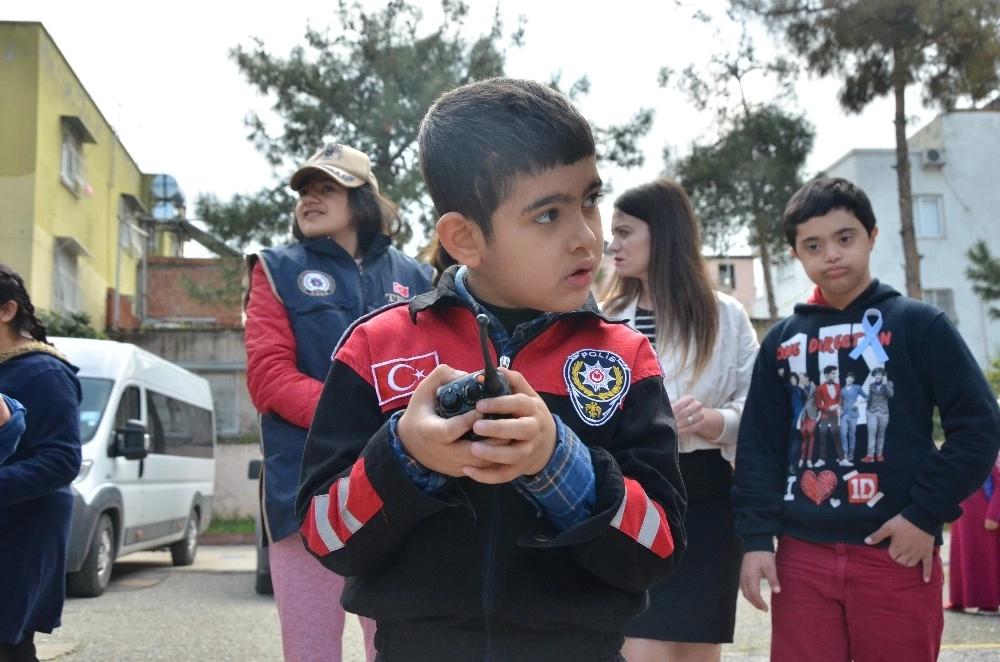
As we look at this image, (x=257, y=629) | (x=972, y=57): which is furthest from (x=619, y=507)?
(x=972, y=57)

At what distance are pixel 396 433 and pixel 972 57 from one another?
18.5 metres

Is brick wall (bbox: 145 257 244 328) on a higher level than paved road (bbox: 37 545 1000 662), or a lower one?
higher

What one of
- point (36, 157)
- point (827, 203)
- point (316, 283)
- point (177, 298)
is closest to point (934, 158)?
point (177, 298)

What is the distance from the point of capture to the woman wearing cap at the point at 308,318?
3.00 meters

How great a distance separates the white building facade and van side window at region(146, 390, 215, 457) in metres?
22.8

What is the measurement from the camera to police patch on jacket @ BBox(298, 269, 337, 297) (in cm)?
326

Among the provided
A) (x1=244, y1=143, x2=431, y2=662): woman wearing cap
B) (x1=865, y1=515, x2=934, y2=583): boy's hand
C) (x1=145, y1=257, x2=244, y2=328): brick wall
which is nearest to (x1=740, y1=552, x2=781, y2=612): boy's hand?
(x1=865, y1=515, x2=934, y2=583): boy's hand

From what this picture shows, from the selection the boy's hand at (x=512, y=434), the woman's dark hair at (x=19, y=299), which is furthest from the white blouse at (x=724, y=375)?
the woman's dark hair at (x=19, y=299)

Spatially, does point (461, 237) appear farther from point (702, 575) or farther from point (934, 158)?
point (934, 158)

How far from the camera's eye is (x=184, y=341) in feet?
72.7

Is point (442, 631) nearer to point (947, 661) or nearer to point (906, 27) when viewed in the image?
point (947, 661)

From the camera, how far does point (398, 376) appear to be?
70.3 inches

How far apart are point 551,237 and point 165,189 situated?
30881 mm

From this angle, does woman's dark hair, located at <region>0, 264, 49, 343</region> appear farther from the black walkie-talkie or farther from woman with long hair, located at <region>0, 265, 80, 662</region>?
the black walkie-talkie
